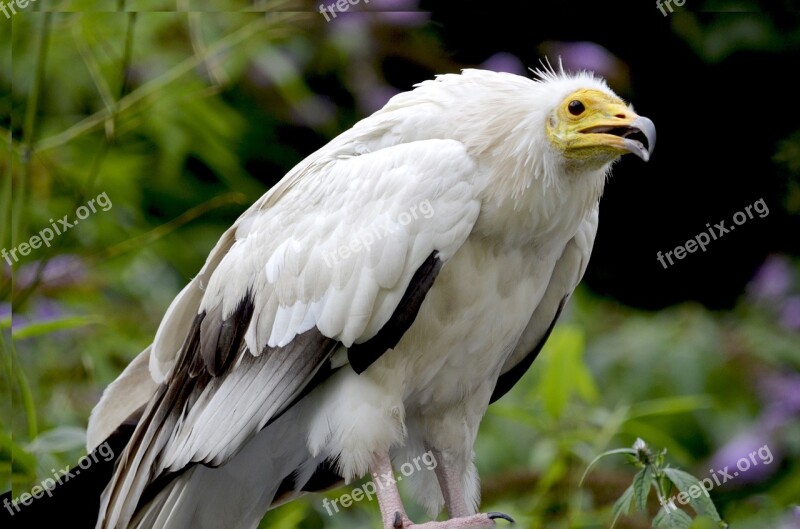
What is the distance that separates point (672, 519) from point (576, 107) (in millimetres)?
987

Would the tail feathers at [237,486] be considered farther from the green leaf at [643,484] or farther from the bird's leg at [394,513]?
the green leaf at [643,484]

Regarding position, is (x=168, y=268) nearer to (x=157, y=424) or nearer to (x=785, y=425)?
(x=157, y=424)

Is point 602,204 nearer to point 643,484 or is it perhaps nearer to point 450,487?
point 450,487

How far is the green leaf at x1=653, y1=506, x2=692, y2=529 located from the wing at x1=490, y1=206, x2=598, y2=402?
730 millimetres

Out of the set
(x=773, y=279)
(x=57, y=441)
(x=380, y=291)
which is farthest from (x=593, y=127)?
(x=773, y=279)

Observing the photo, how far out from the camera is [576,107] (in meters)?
2.73

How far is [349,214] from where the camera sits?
276 cm

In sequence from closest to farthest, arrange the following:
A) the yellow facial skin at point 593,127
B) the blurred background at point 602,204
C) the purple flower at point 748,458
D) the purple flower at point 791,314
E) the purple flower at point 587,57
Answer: the yellow facial skin at point 593,127, the blurred background at point 602,204, the purple flower at point 587,57, the purple flower at point 748,458, the purple flower at point 791,314

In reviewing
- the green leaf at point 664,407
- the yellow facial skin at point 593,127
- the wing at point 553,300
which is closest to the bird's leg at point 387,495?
the wing at point 553,300

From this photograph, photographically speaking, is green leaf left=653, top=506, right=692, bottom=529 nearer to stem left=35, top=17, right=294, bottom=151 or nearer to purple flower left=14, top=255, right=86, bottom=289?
stem left=35, top=17, right=294, bottom=151

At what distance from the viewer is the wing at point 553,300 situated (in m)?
3.08

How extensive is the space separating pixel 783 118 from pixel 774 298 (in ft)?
3.49

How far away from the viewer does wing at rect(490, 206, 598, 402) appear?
10.1 feet

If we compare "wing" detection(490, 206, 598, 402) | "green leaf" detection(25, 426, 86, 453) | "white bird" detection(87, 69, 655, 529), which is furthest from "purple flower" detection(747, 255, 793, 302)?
"green leaf" detection(25, 426, 86, 453)
